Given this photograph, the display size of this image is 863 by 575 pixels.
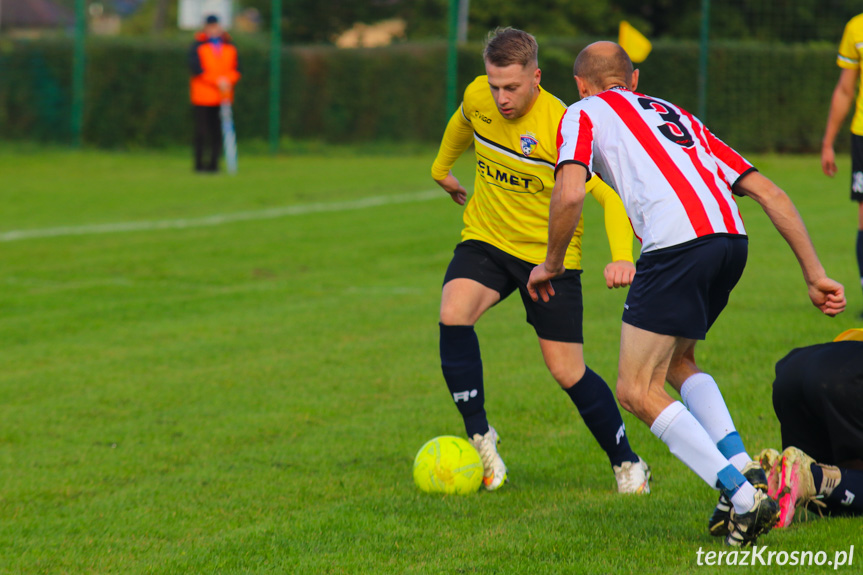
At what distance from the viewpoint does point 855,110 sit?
7.48m

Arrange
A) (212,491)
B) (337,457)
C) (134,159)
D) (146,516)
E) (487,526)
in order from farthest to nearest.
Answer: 1. (134,159)
2. (337,457)
3. (212,491)
4. (146,516)
5. (487,526)

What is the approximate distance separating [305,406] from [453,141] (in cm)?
199

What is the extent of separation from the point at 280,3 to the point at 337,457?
58.8 feet

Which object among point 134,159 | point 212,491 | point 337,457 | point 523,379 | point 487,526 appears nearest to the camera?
point 487,526

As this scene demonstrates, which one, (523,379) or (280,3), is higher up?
(280,3)

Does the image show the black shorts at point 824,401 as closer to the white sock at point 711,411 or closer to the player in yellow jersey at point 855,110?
the white sock at point 711,411

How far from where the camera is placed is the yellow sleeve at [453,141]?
511 centimetres

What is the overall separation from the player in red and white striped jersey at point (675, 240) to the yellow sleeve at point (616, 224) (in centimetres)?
24

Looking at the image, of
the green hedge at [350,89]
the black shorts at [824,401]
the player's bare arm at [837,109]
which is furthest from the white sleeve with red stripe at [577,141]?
the green hedge at [350,89]

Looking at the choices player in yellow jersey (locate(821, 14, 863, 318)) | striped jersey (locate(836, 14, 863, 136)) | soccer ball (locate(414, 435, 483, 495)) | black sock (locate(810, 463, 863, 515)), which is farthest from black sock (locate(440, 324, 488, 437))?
striped jersey (locate(836, 14, 863, 136))

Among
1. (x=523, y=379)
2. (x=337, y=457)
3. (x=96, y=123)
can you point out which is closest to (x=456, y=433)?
(x=337, y=457)

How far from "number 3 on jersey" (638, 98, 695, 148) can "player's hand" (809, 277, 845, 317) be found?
0.70 meters

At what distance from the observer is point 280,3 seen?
71.1 feet

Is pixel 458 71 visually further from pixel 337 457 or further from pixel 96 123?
pixel 337 457
